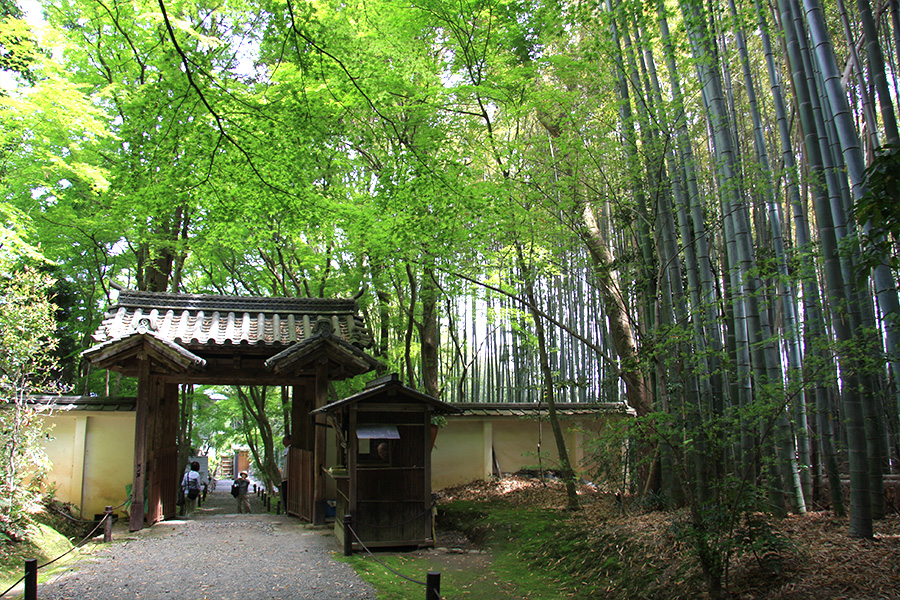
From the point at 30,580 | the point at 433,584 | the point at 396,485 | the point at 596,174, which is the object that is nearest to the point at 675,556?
the point at 433,584

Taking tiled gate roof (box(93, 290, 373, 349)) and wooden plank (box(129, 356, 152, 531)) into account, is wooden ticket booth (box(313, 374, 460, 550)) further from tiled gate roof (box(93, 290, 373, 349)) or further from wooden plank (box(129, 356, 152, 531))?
wooden plank (box(129, 356, 152, 531))

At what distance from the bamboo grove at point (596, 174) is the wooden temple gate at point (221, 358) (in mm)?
1429

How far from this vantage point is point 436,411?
7969mm

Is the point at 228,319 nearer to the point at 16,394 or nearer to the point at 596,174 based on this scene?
the point at 16,394

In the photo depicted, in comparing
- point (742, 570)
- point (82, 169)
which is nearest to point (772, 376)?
point (742, 570)

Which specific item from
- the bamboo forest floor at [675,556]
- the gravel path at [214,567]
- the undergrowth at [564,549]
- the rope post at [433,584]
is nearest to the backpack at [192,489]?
the gravel path at [214,567]

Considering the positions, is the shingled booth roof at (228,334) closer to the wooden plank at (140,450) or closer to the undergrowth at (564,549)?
the wooden plank at (140,450)

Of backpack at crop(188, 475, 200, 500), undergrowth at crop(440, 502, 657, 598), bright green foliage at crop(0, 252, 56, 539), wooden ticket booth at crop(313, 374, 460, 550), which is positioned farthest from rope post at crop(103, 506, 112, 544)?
backpack at crop(188, 475, 200, 500)

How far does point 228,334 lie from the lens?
899cm

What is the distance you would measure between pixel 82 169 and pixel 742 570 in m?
9.58

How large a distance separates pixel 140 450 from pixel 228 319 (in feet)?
8.15

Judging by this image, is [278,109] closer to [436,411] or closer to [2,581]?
[436,411]

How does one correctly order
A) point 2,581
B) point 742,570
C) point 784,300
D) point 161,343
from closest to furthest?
point 742,570
point 2,581
point 784,300
point 161,343

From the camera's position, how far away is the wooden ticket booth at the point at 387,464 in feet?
24.2
